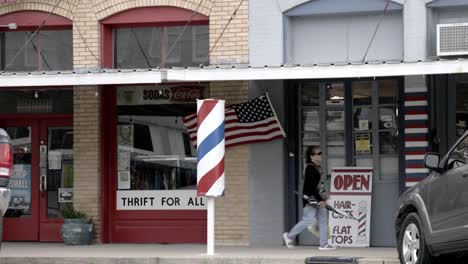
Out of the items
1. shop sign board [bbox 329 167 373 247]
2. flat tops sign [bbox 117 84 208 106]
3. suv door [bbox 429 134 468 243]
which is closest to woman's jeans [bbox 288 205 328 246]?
shop sign board [bbox 329 167 373 247]

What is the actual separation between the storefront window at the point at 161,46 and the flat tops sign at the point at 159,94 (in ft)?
1.32

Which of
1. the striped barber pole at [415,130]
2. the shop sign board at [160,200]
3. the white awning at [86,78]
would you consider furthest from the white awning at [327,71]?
the shop sign board at [160,200]

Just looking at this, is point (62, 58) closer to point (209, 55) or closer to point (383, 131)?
point (209, 55)

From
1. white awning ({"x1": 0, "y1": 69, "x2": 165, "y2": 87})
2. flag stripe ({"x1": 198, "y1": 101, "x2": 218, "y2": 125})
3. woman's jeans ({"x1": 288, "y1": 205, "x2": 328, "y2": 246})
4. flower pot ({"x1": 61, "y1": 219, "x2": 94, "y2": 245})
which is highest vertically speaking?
white awning ({"x1": 0, "y1": 69, "x2": 165, "y2": 87})

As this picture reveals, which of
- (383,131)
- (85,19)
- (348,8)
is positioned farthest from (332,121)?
(85,19)

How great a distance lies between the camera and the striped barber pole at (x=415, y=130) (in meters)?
14.2

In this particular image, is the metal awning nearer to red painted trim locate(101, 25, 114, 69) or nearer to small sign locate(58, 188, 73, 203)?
red painted trim locate(101, 25, 114, 69)

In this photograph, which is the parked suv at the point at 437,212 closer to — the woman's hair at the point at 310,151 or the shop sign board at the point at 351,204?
the woman's hair at the point at 310,151

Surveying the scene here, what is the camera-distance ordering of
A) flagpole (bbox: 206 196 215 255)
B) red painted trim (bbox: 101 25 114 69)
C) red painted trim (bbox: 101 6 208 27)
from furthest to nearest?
red painted trim (bbox: 101 25 114 69) < red painted trim (bbox: 101 6 208 27) < flagpole (bbox: 206 196 215 255)

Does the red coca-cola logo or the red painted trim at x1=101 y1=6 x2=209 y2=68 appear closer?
the red painted trim at x1=101 y1=6 x2=209 y2=68

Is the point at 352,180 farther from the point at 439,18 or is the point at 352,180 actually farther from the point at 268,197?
the point at 439,18

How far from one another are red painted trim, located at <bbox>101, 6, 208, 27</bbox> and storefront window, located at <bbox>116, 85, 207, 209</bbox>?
1118 mm

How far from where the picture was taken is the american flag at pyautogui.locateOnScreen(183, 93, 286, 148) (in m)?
14.7

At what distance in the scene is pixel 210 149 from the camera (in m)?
12.7
